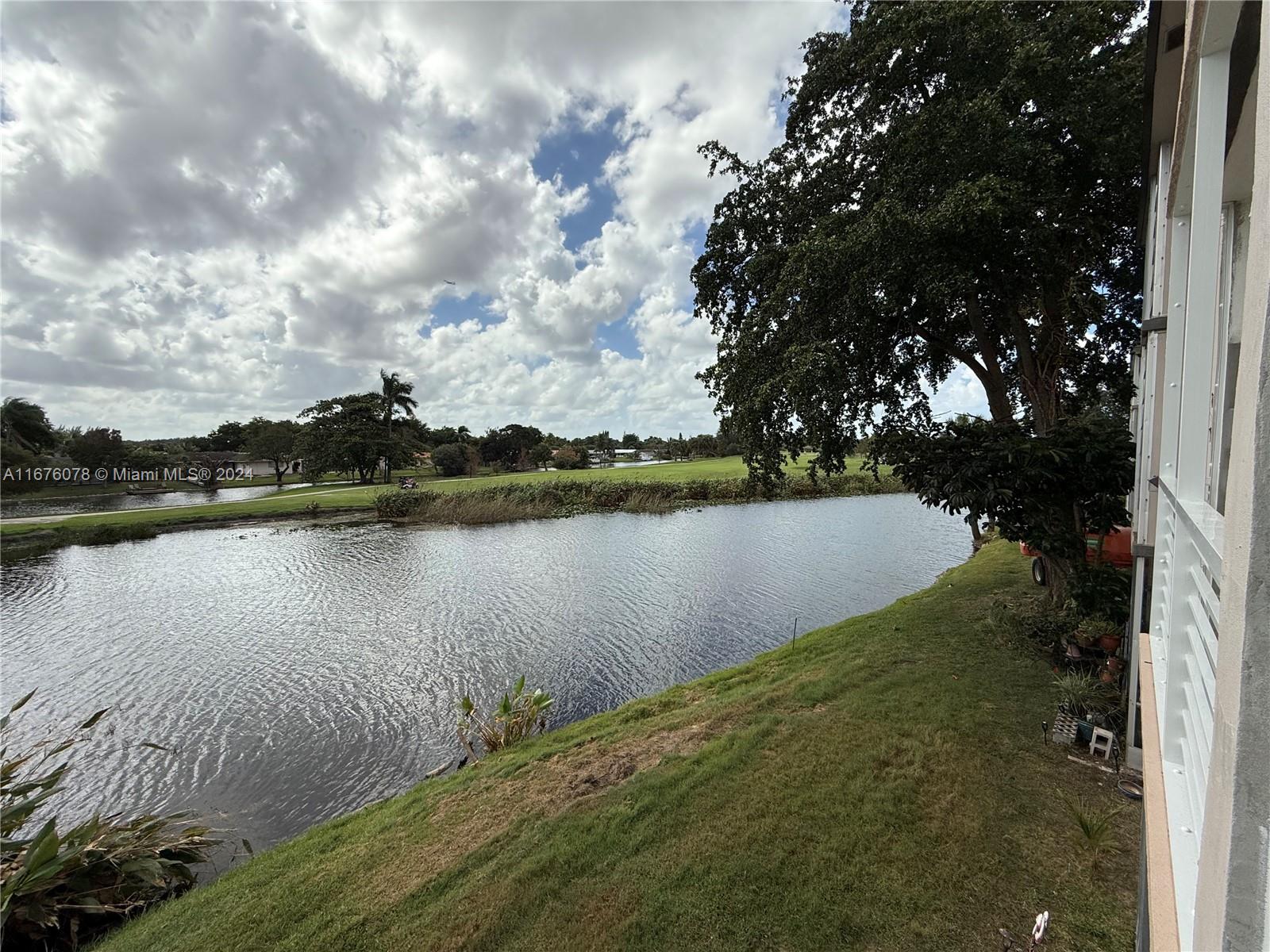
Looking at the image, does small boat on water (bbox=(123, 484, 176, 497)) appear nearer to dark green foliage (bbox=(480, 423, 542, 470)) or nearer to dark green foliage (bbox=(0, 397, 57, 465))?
dark green foliage (bbox=(0, 397, 57, 465))

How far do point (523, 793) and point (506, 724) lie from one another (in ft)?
6.64

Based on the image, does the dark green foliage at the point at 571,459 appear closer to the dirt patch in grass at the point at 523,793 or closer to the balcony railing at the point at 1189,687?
the dirt patch in grass at the point at 523,793

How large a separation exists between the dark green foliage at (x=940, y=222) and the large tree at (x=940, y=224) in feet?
0.10

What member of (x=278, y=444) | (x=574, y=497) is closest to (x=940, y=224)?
(x=574, y=497)

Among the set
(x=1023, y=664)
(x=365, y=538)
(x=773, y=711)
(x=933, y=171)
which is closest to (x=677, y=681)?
(x=773, y=711)

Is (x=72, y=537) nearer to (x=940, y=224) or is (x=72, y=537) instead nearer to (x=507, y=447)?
(x=940, y=224)

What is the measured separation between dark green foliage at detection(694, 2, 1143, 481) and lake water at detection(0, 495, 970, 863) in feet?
17.3

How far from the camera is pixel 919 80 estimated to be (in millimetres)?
7895

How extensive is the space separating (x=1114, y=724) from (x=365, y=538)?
25.3 meters

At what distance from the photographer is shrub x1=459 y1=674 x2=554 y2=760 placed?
23.5 feet

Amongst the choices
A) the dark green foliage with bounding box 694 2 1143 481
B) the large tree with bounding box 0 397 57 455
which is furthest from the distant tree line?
the dark green foliage with bounding box 694 2 1143 481

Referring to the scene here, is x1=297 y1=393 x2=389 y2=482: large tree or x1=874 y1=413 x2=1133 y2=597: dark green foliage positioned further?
x1=297 y1=393 x2=389 y2=482: large tree

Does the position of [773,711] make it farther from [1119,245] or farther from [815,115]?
[815,115]

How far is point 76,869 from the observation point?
4.80 meters
